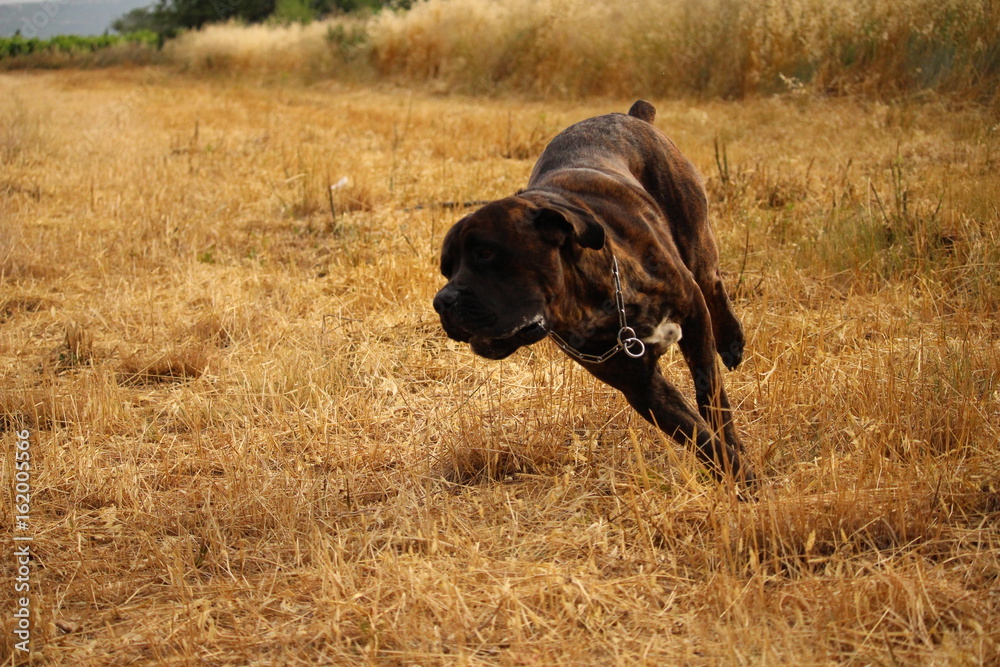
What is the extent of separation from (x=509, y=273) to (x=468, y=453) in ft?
3.17

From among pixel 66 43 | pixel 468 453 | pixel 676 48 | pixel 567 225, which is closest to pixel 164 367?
pixel 468 453

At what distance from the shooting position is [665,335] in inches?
130

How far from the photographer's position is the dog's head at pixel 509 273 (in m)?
2.92

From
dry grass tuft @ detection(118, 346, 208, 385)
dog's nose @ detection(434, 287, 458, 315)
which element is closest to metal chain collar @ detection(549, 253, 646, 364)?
dog's nose @ detection(434, 287, 458, 315)

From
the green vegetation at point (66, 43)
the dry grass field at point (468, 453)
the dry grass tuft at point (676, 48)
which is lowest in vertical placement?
the dry grass field at point (468, 453)

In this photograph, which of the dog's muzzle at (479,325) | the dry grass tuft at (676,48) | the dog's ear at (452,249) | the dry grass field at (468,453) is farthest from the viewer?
the dry grass tuft at (676,48)

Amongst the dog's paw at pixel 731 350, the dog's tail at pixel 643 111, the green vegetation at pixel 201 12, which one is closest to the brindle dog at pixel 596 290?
the dog's paw at pixel 731 350

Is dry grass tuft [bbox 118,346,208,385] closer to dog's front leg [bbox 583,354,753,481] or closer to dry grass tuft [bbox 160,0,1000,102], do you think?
dog's front leg [bbox 583,354,753,481]

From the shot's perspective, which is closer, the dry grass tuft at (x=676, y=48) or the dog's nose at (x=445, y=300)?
the dog's nose at (x=445, y=300)

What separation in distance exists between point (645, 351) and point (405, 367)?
5.80 ft

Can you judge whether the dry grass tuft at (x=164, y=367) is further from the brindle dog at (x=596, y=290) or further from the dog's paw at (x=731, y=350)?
the dog's paw at (x=731, y=350)

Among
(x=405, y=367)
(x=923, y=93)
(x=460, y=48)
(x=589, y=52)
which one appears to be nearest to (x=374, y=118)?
(x=589, y=52)

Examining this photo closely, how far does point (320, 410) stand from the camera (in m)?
4.11

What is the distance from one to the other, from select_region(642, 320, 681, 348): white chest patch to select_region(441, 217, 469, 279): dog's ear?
0.72 m
